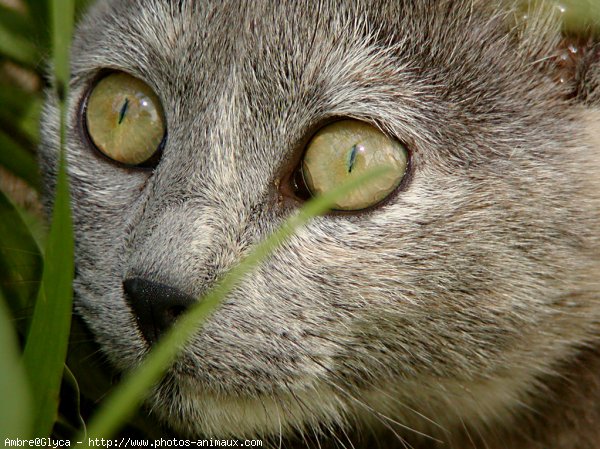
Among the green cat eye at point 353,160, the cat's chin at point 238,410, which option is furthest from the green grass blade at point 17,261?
the green cat eye at point 353,160

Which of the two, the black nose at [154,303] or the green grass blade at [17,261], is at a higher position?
the black nose at [154,303]

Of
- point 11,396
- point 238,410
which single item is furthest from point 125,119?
point 11,396

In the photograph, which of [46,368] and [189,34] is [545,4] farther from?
[46,368]

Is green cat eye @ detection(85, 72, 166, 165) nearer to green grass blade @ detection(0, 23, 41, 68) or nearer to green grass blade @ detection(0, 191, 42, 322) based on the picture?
green grass blade @ detection(0, 191, 42, 322)

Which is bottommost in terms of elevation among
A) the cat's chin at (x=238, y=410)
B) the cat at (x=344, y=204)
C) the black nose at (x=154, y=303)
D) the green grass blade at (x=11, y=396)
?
the cat's chin at (x=238, y=410)

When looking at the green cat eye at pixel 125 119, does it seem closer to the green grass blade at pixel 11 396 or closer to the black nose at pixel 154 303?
the black nose at pixel 154 303

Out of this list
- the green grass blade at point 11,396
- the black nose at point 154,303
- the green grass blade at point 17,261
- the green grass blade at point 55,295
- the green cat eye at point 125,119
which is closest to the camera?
the green grass blade at point 11,396

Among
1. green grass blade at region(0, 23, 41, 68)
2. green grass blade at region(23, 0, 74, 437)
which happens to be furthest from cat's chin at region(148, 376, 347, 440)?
green grass blade at region(0, 23, 41, 68)
